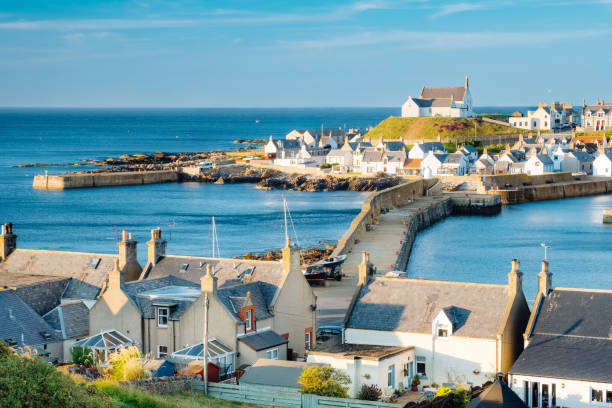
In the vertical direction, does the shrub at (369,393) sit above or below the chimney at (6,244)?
below

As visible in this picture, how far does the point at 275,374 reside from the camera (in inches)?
1006

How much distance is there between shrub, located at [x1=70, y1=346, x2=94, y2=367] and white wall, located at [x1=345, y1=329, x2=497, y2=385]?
9244 millimetres

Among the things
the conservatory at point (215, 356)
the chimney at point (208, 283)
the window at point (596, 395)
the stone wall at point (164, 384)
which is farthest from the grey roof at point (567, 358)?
the chimney at point (208, 283)

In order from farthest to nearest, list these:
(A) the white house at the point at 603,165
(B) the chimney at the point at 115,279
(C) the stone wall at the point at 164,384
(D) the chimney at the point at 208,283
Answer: (A) the white house at the point at 603,165 → (B) the chimney at the point at 115,279 → (D) the chimney at the point at 208,283 → (C) the stone wall at the point at 164,384

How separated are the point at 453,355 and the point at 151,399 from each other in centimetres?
1014

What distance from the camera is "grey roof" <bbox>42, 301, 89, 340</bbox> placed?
2994 centimetres

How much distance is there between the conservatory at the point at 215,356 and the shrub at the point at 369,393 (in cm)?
399

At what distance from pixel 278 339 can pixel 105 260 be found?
8757 millimetres

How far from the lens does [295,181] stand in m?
121

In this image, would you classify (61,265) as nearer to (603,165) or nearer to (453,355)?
(453,355)

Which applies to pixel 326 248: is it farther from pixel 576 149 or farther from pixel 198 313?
pixel 576 149

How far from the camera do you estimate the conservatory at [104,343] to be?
2862 cm

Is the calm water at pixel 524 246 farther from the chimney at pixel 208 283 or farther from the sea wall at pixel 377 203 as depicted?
the chimney at pixel 208 283

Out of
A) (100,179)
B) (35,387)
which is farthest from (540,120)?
(35,387)
